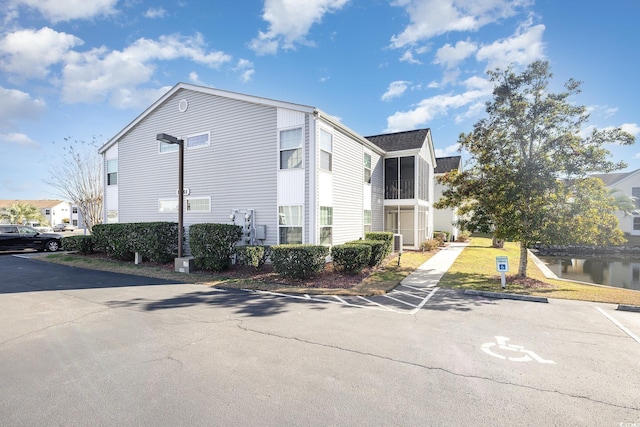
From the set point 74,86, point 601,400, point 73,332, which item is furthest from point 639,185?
point 74,86

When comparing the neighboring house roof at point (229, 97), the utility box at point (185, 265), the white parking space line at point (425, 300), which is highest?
the neighboring house roof at point (229, 97)

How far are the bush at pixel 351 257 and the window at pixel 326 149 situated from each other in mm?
3582

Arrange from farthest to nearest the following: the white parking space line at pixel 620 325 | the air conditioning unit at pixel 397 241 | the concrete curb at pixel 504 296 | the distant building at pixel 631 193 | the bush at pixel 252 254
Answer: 1. the distant building at pixel 631 193
2. the air conditioning unit at pixel 397 241
3. the bush at pixel 252 254
4. the concrete curb at pixel 504 296
5. the white parking space line at pixel 620 325

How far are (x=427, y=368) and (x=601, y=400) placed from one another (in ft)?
6.14

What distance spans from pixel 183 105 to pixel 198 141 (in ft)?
6.68

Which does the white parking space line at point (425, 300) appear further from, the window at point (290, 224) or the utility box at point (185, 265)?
the utility box at point (185, 265)

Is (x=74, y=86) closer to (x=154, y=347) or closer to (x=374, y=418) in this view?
(x=154, y=347)

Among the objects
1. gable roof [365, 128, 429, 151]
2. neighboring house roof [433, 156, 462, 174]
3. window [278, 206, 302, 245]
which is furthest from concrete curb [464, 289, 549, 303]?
neighboring house roof [433, 156, 462, 174]

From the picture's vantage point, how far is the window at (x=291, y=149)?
11.9 m

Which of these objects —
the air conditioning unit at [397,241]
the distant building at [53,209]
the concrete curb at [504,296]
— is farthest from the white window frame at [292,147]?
the distant building at [53,209]

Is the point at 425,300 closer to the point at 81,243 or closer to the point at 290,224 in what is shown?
the point at 290,224

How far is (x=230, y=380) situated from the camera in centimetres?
383

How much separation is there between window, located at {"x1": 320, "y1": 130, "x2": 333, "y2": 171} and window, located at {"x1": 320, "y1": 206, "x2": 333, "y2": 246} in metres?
1.74

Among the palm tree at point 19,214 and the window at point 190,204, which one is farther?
the palm tree at point 19,214
